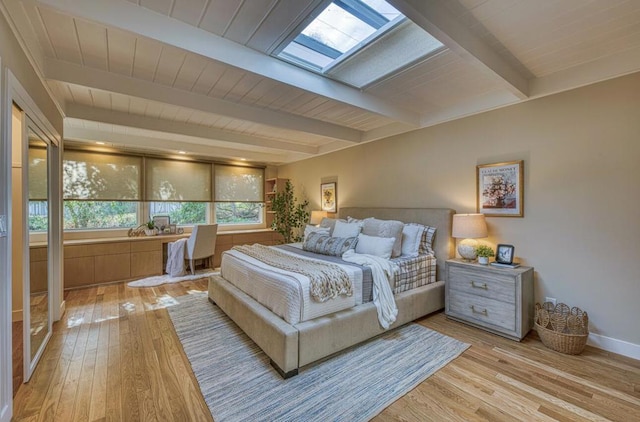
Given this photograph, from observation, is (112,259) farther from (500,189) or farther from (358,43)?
(500,189)

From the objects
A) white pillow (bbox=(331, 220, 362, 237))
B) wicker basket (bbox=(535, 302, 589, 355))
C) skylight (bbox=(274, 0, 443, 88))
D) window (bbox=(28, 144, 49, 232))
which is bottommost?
wicker basket (bbox=(535, 302, 589, 355))

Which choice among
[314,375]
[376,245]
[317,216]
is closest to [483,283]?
[376,245]

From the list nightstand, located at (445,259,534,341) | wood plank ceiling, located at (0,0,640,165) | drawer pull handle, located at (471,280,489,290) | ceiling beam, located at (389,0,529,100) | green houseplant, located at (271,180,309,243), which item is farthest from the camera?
green houseplant, located at (271,180,309,243)

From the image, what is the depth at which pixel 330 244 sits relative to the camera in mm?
3418

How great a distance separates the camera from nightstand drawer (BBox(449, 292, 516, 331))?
2602 millimetres

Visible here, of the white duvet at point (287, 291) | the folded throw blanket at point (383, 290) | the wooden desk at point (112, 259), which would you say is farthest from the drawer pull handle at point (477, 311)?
the wooden desk at point (112, 259)

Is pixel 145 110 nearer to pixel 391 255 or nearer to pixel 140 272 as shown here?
pixel 140 272

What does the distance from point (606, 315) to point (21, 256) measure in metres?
4.70

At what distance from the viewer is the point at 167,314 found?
3.27 meters

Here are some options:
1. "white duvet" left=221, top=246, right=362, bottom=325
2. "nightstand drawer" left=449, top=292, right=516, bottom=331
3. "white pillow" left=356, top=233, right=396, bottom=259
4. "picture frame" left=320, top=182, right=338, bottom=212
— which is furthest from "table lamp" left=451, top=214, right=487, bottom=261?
"picture frame" left=320, top=182, right=338, bottom=212

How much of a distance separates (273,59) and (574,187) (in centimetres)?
294

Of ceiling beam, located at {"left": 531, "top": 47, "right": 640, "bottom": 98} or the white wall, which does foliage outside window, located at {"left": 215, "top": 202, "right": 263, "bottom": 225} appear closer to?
the white wall

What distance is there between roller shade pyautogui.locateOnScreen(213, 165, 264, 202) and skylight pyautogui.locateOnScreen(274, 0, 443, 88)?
4332mm

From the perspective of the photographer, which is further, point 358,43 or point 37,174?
point 37,174
